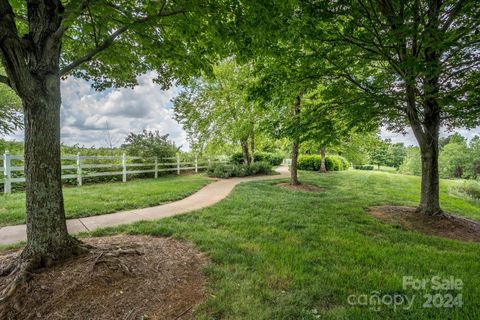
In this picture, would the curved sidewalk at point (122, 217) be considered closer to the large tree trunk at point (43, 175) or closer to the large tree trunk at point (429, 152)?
the large tree trunk at point (43, 175)

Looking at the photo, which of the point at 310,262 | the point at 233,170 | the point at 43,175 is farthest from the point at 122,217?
the point at 233,170

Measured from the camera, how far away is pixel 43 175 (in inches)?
106

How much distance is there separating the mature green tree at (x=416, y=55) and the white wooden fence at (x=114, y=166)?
992 centimetres

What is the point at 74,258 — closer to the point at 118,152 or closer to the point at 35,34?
the point at 35,34

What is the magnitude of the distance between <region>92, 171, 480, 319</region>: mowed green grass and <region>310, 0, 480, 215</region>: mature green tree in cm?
276

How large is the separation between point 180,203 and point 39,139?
15.0ft

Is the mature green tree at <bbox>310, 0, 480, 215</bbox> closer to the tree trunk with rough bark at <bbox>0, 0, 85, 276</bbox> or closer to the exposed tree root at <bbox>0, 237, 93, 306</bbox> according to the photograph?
the tree trunk with rough bark at <bbox>0, 0, 85, 276</bbox>

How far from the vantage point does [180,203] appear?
697 centimetres

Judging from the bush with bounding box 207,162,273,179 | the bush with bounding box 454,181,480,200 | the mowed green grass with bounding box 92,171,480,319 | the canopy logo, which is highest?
the bush with bounding box 207,162,273,179

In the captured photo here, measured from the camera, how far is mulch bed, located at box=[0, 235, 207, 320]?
87.7 inches

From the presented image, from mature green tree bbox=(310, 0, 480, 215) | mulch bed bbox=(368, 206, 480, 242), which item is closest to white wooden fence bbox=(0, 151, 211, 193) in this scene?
mature green tree bbox=(310, 0, 480, 215)

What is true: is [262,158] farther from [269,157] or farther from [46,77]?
[46,77]

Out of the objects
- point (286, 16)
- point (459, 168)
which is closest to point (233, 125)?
point (286, 16)

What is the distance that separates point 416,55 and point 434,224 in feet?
12.8
